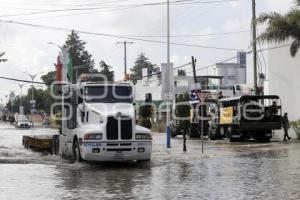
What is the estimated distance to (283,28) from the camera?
3391 centimetres

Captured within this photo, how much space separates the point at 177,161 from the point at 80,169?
13.7 ft

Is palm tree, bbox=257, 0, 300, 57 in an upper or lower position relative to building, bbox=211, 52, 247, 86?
lower

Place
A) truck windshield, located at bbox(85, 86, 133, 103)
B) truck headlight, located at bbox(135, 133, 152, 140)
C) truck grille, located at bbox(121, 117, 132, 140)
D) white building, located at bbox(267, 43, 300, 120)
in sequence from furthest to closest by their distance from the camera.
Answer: white building, located at bbox(267, 43, 300, 120), truck windshield, located at bbox(85, 86, 133, 103), truck headlight, located at bbox(135, 133, 152, 140), truck grille, located at bbox(121, 117, 132, 140)

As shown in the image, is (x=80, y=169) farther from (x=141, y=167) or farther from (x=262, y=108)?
(x=262, y=108)

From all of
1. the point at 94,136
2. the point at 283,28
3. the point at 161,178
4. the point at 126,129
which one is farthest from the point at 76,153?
the point at 283,28

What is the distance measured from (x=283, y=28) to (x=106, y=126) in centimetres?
1790

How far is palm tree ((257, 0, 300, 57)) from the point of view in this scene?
33.6 m

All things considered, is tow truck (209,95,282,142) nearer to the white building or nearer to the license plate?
the white building

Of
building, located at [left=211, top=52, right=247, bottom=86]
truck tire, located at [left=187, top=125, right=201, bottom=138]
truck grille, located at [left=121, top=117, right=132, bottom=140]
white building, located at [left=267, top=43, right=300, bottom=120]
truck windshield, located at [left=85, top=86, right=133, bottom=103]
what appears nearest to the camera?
truck grille, located at [left=121, top=117, right=132, bottom=140]

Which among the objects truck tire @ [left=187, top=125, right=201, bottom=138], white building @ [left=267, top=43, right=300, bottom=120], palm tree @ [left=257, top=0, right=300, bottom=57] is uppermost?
palm tree @ [left=257, top=0, right=300, bottom=57]

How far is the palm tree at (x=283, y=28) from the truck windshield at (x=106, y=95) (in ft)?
52.2

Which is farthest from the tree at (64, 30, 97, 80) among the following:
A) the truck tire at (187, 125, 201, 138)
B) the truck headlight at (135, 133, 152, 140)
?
the truck headlight at (135, 133, 152, 140)

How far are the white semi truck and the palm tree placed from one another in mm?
15764

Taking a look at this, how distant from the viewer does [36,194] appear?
1338cm
